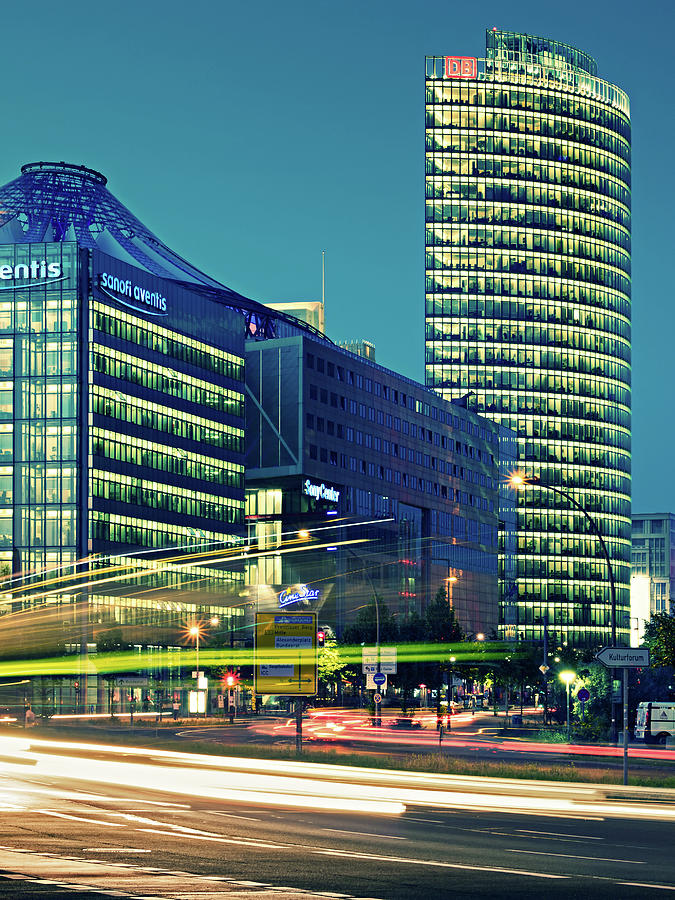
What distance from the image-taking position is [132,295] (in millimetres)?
A: 123625

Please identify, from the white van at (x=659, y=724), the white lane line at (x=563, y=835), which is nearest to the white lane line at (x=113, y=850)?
the white lane line at (x=563, y=835)

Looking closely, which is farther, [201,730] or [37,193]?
[37,193]

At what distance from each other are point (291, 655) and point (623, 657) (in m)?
9.97

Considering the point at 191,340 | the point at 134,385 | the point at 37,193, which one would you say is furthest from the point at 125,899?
the point at 37,193

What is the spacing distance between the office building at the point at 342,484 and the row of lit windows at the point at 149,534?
7.42 meters

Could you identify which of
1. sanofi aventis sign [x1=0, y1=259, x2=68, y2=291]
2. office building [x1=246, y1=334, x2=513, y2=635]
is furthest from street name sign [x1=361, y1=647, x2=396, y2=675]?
sanofi aventis sign [x1=0, y1=259, x2=68, y2=291]

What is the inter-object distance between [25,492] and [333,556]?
1603 inches

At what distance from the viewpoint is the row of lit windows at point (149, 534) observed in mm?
116688

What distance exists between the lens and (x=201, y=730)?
7256cm

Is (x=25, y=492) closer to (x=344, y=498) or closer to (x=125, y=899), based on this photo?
(x=344, y=498)

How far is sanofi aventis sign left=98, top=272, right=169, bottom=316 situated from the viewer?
11956cm

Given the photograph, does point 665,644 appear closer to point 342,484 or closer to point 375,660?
point 375,660

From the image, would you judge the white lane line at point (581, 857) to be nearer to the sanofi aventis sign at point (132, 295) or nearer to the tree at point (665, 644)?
the tree at point (665, 644)

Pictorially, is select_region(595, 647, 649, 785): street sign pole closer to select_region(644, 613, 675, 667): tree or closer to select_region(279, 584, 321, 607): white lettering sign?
select_region(644, 613, 675, 667): tree
